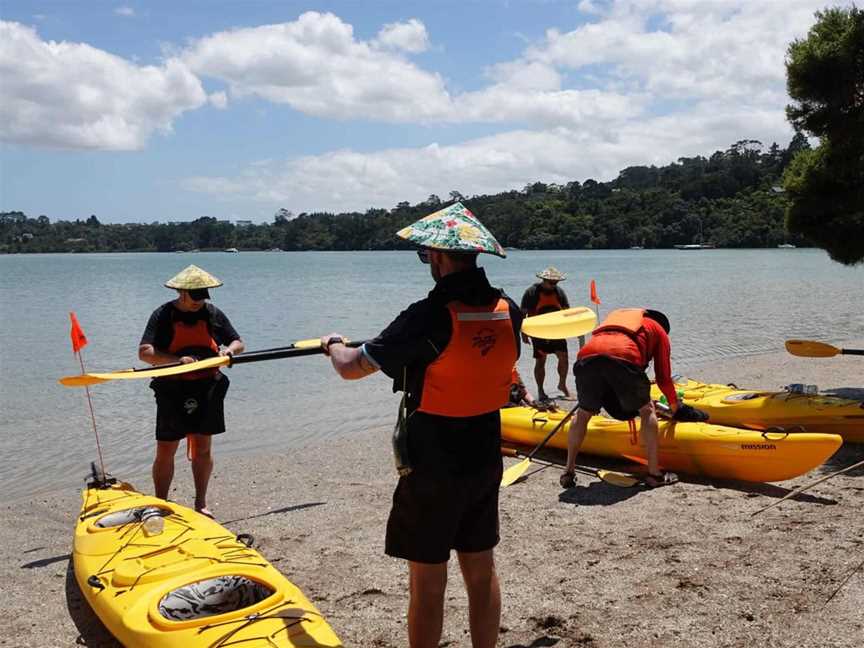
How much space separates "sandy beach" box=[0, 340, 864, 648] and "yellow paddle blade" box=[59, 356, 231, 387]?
118 cm

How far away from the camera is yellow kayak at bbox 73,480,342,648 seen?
10.3ft

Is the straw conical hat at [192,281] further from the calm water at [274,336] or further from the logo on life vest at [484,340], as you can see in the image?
the calm water at [274,336]

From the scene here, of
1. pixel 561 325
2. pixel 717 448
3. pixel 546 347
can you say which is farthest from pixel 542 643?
pixel 546 347

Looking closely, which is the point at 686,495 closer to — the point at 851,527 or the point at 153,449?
the point at 851,527

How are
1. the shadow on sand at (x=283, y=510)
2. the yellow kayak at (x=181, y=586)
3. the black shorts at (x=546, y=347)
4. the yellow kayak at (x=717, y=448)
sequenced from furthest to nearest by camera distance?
the black shorts at (x=546, y=347)
the shadow on sand at (x=283, y=510)
the yellow kayak at (x=717, y=448)
the yellow kayak at (x=181, y=586)

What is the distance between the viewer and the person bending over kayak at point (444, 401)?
102 inches

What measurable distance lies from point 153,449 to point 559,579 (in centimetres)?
610

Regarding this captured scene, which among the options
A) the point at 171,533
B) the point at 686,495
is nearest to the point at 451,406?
the point at 171,533

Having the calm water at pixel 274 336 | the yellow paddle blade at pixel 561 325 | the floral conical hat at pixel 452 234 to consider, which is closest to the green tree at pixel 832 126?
the yellow paddle blade at pixel 561 325

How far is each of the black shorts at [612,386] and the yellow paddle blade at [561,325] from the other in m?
0.29

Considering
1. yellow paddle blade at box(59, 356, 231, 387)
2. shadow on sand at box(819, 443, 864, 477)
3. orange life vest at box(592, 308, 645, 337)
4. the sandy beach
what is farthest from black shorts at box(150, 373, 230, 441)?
shadow on sand at box(819, 443, 864, 477)

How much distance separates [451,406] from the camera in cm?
264

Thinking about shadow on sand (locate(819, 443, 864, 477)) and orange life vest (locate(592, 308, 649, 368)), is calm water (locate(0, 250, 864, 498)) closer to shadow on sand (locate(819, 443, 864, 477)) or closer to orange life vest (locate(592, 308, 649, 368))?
orange life vest (locate(592, 308, 649, 368))

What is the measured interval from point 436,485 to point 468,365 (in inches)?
16.6
